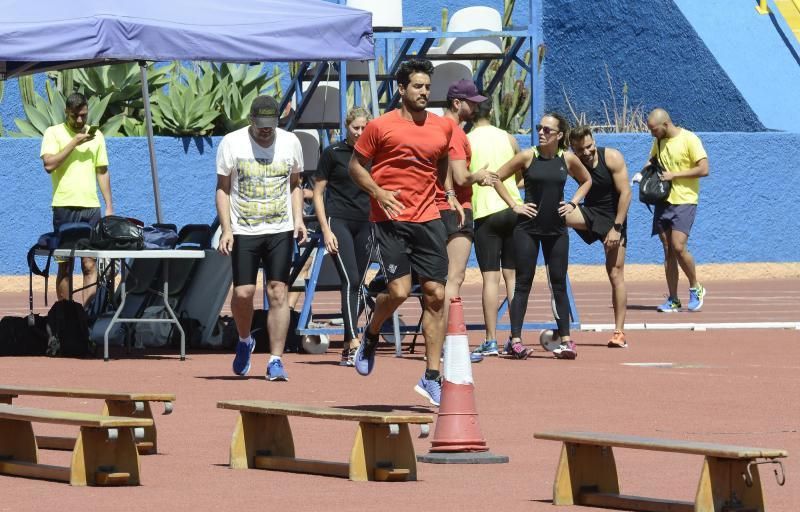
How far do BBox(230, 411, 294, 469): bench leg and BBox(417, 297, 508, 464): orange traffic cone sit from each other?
69 cm

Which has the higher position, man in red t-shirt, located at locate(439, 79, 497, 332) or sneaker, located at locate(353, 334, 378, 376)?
man in red t-shirt, located at locate(439, 79, 497, 332)

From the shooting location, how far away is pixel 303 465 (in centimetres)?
833

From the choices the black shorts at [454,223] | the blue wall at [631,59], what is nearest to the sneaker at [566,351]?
the black shorts at [454,223]

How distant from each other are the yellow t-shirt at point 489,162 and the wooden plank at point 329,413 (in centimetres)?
592

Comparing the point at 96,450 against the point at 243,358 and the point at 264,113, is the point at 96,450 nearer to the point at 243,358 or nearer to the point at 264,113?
the point at 243,358

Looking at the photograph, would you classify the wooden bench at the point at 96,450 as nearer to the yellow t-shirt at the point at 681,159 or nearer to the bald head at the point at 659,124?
the bald head at the point at 659,124

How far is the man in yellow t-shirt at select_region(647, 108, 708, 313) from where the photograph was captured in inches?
760

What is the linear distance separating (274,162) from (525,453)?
431 cm

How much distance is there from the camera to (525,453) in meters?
9.03

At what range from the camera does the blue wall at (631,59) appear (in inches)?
1177

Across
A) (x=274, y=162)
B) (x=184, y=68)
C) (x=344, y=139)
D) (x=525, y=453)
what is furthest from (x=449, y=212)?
(x=184, y=68)

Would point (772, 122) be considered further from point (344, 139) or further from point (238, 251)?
point (238, 251)

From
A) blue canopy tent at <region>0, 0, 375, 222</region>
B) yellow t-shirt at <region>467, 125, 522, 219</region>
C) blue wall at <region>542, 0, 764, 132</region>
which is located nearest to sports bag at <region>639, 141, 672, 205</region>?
yellow t-shirt at <region>467, 125, 522, 219</region>

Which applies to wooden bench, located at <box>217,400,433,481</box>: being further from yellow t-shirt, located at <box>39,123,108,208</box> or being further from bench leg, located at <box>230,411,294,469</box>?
yellow t-shirt, located at <box>39,123,108,208</box>
